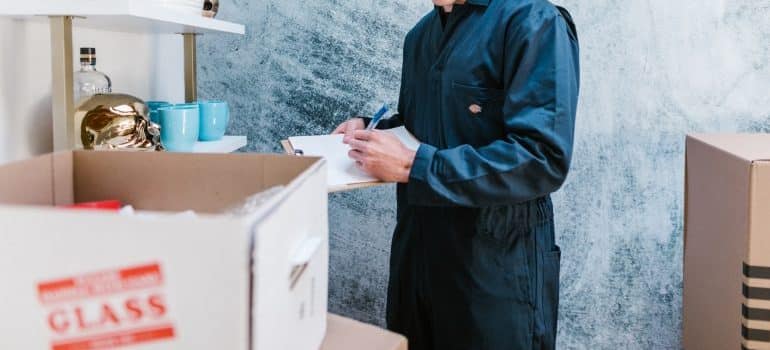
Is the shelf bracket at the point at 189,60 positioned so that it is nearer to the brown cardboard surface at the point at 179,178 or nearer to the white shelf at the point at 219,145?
the white shelf at the point at 219,145

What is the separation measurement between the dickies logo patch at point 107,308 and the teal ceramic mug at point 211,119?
1.03 m

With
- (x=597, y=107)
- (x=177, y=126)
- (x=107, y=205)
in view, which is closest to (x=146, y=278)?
(x=107, y=205)

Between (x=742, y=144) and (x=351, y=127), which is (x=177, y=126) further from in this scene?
(x=742, y=144)

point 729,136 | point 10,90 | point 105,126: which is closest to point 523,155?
point 729,136

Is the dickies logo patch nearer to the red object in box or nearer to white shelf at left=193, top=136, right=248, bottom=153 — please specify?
the red object in box

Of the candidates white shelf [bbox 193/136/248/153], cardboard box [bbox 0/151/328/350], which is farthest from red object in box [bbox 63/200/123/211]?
white shelf [bbox 193/136/248/153]

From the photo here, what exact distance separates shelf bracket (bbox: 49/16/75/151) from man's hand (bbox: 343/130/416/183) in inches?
18.1

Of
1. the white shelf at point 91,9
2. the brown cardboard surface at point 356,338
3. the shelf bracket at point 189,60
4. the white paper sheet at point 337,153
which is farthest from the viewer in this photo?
the shelf bracket at point 189,60

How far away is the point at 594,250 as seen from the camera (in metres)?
2.04

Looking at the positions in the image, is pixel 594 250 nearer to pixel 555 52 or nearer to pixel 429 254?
pixel 429 254

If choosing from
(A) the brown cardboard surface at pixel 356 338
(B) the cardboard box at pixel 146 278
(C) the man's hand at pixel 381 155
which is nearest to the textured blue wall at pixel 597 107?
(C) the man's hand at pixel 381 155

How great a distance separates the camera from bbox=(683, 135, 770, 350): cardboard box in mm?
1017

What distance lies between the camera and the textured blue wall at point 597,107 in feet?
6.32

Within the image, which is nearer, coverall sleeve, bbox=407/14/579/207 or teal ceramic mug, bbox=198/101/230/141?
coverall sleeve, bbox=407/14/579/207
